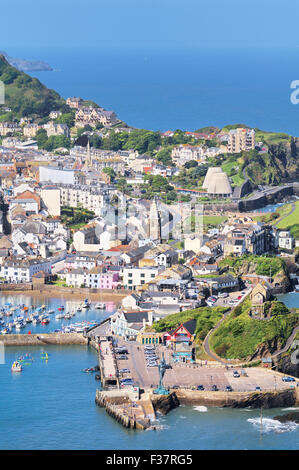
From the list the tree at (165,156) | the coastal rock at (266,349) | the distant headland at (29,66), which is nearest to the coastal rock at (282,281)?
the coastal rock at (266,349)

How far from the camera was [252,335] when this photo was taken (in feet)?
69.4

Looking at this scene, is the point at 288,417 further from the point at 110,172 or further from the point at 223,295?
the point at 110,172

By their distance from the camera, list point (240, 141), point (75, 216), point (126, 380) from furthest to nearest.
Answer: point (240, 141) → point (75, 216) → point (126, 380)

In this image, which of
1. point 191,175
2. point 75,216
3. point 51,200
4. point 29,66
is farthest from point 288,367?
point 29,66

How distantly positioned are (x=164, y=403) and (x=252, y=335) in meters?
2.75

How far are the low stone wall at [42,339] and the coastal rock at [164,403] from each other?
397 cm

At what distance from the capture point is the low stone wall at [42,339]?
74.9 ft

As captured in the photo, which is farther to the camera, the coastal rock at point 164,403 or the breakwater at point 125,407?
the coastal rock at point 164,403

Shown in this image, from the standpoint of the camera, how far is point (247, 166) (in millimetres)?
41000

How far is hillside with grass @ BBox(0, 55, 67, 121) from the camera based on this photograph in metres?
49.0

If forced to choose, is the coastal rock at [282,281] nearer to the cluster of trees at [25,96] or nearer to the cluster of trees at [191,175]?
the cluster of trees at [191,175]

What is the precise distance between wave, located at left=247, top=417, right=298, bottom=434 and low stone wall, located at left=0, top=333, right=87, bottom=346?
5.18 metres

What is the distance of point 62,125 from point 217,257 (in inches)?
734
